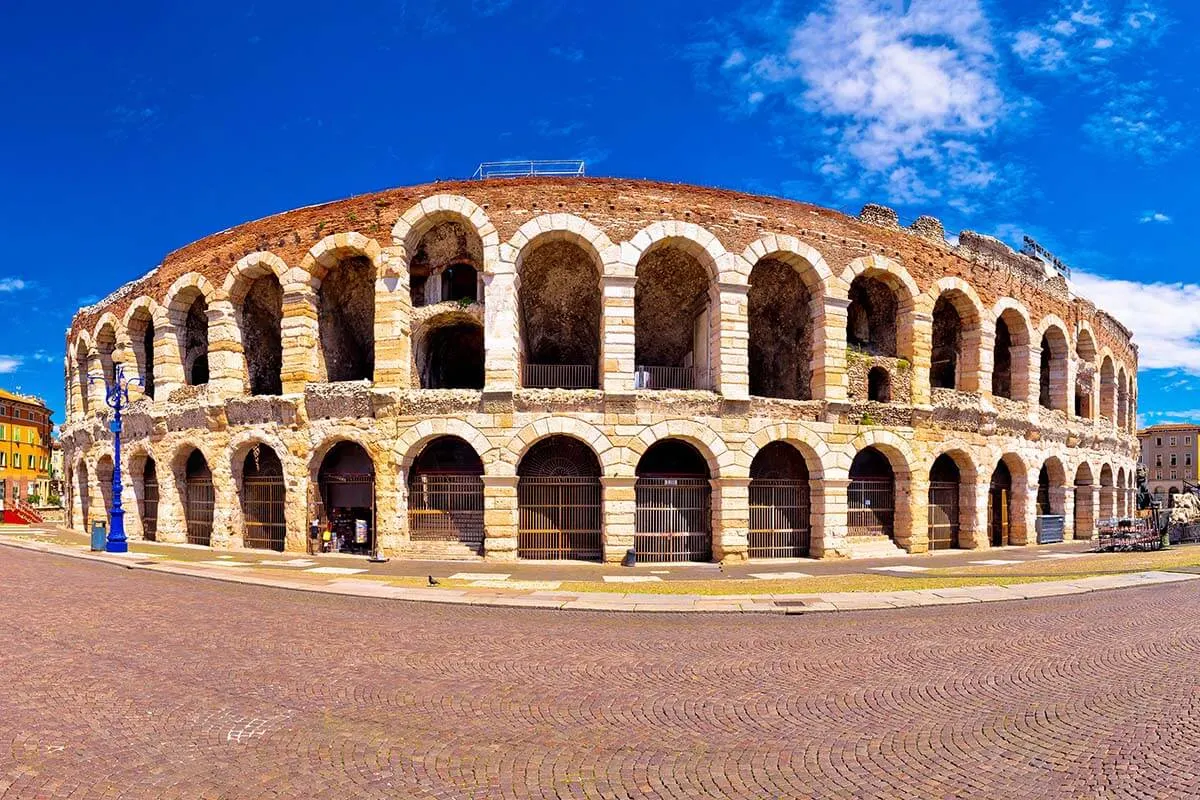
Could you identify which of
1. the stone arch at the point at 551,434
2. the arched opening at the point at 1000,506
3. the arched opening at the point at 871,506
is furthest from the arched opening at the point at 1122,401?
the stone arch at the point at 551,434

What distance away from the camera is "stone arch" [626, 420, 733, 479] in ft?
59.2

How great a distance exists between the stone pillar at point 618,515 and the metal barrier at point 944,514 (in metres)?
11.5

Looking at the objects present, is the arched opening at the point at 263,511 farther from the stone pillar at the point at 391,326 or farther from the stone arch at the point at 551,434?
the stone arch at the point at 551,434

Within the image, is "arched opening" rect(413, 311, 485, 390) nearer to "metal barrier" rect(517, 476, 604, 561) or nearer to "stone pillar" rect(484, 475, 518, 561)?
"stone pillar" rect(484, 475, 518, 561)

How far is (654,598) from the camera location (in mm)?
12297

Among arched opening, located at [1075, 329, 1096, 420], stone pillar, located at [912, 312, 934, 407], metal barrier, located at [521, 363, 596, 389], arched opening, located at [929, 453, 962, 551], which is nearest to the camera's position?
stone pillar, located at [912, 312, 934, 407]

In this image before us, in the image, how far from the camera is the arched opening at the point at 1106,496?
28.7 metres

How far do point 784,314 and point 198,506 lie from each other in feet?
73.1

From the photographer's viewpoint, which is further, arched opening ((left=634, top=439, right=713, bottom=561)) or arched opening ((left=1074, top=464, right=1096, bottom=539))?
arched opening ((left=1074, top=464, right=1096, bottom=539))

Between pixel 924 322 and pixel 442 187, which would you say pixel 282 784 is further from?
pixel 924 322

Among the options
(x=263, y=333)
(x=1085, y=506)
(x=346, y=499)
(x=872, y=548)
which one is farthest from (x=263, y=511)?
(x=1085, y=506)

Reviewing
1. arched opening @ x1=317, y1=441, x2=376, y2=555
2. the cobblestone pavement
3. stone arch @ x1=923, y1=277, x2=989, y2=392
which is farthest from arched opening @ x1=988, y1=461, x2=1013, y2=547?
arched opening @ x1=317, y1=441, x2=376, y2=555

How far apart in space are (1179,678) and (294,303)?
21.6 m

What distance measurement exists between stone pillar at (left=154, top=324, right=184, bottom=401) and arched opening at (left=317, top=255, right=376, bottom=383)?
618cm
